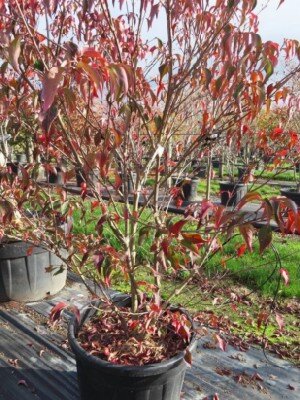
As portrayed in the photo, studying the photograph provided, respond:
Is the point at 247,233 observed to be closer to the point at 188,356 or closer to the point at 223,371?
the point at 188,356

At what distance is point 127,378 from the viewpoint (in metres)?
1.65

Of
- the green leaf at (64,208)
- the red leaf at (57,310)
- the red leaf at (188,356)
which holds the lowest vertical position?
the red leaf at (188,356)

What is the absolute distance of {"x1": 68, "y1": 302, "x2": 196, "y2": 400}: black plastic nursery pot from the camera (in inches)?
64.5

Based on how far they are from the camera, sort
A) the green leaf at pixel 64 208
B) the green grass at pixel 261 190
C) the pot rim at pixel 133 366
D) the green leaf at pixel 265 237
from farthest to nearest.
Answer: the green grass at pixel 261 190
the green leaf at pixel 64 208
the pot rim at pixel 133 366
the green leaf at pixel 265 237

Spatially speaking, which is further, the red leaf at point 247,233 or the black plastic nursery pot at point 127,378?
the black plastic nursery pot at point 127,378

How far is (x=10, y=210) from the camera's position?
1.63 meters

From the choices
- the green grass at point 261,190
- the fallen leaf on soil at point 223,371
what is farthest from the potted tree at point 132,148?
the green grass at point 261,190

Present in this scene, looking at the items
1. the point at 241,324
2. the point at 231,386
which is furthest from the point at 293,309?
the point at 231,386

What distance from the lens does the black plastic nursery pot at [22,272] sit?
A: 319cm

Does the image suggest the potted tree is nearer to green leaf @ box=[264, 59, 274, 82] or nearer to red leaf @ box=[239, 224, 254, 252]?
green leaf @ box=[264, 59, 274, 82]

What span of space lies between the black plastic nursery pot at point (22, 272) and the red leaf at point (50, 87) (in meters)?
2.52

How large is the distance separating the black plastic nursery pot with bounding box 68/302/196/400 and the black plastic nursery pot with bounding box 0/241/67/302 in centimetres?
148

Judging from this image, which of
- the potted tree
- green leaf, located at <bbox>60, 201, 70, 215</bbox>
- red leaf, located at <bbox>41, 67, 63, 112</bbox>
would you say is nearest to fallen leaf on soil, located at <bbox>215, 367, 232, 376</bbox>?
the potted tree

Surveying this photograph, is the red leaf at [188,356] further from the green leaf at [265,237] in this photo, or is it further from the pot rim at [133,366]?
the green leaf at [265,237]
